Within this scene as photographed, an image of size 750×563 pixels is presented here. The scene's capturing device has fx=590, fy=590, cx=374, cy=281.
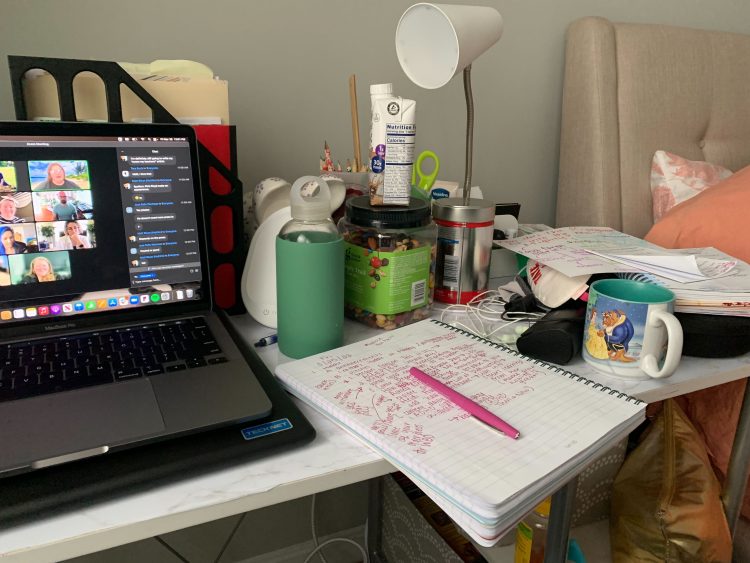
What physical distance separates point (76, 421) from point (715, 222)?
98cm

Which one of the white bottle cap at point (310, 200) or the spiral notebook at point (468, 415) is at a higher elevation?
the white bottle cap at point (310, 200)

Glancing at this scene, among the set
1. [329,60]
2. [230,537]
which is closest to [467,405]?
[329,60]

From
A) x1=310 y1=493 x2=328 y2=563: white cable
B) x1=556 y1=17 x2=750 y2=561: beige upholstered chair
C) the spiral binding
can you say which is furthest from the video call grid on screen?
x1=556 y1=17 x2=750 y2=561: beige upholstered chair

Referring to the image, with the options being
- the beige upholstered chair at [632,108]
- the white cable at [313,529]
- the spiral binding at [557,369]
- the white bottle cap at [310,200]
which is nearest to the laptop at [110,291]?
the white bottle cap at [310,200]

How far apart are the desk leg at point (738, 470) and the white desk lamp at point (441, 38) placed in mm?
633

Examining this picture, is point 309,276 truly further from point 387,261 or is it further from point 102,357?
point 102,357

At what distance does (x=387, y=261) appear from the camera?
758mm

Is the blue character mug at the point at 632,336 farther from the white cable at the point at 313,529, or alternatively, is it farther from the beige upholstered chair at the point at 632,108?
the white cable at the point at 313,529

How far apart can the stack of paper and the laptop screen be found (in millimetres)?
497

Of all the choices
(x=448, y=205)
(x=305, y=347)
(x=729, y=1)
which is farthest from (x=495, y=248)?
(x=729, y=1)

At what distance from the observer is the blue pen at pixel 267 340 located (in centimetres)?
74

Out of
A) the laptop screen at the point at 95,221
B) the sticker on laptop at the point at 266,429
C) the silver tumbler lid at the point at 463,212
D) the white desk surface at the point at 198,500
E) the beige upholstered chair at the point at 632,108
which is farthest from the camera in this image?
the beige upholstered chair at the point at 632,108

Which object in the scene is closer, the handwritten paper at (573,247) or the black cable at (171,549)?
the handwritten paper at (573,247)

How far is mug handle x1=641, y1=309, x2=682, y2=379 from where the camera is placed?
654 millimetres
